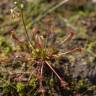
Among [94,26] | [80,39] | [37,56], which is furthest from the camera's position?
[94,26]

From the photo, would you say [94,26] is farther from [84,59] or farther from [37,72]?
[37,72]

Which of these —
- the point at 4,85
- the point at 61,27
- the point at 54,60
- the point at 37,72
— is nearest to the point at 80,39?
the point at 61,27

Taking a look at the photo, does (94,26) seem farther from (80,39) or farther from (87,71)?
(87,71)

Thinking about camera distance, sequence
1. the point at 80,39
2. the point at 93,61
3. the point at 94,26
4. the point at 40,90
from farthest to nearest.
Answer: the point at 94,26
the point at 80,39
the point at 93,61
the point at 40,90

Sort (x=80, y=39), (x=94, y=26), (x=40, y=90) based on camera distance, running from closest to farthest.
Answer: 1. (x=40, y=90)
2. (x=80, y=39)
3. (x=94, y=26)

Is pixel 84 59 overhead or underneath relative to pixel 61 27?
underneath

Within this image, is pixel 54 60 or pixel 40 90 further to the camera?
pixel 54 60

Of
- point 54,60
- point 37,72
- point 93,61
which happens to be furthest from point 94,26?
point 37,72

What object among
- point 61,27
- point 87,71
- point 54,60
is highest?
point 61,27

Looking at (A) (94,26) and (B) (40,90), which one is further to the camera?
(A) (94,26)
